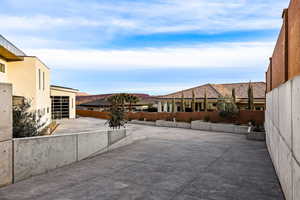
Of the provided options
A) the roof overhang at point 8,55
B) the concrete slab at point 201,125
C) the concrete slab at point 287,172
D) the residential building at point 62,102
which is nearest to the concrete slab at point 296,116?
the concrete slab at point 287,172

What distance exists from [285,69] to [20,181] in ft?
28.7

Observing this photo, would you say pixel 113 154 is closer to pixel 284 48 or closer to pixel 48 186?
pixel 48 186

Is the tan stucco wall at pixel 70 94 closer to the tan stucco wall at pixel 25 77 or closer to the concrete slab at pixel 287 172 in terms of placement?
the tan stucco wall at pixel 25 77

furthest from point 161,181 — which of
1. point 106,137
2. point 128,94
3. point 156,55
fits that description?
point 128,94

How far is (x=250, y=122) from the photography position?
20.9 metres

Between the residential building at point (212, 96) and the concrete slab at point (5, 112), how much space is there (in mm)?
26786

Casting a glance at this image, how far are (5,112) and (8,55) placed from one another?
13023 millimetres

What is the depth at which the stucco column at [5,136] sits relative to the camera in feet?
21.5

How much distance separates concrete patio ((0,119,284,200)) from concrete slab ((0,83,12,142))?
1473mm

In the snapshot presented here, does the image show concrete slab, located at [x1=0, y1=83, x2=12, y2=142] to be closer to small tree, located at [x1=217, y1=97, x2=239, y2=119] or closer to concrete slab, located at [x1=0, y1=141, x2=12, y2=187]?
concrete slab, located at [x1=0, y1=141, x2=12, y2=187]

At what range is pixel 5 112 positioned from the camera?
21.9ft

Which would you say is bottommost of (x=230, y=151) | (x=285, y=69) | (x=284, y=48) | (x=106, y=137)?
(x=230, y=151)

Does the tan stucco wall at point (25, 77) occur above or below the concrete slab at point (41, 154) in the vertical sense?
above

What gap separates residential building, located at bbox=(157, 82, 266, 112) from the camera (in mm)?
32909
